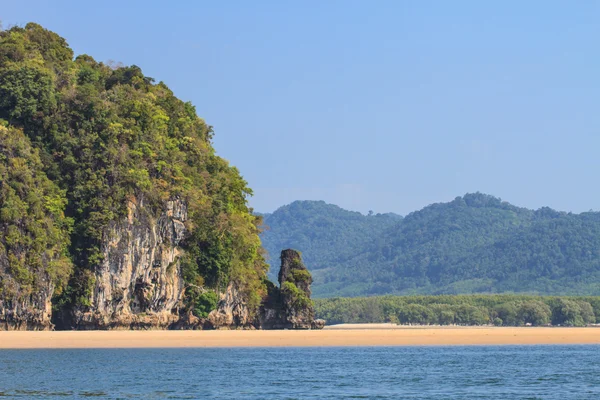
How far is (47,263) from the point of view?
66.8 m

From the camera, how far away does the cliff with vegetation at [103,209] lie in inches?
2621

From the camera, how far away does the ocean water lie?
3400 centimetres

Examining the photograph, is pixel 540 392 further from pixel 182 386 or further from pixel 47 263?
pixel 47 263

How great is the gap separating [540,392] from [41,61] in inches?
2112

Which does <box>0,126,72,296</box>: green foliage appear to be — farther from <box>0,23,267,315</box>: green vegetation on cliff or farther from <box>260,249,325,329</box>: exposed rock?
<box>260,249,325,329</box>: exposed rock

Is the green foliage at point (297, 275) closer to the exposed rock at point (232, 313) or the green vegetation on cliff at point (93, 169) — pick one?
the green vegetation on cliff at point (93, 169)

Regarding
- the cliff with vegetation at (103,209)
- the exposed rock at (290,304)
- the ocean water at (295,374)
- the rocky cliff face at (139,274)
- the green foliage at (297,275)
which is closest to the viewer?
the ocean water at (295,374)

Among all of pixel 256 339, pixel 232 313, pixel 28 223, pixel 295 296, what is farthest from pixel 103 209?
pixel 295 296

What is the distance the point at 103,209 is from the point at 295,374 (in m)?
33.8

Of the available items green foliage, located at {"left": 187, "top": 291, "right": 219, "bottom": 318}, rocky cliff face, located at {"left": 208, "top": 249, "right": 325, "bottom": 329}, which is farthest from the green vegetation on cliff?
rocky cliff face, located at {"left": 208, "top": 249, "right": 325, "bottom": 329}

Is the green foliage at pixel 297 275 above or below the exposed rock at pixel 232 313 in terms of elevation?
above

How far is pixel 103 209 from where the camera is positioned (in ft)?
233

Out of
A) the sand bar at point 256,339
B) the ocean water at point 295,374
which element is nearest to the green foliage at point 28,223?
the sand bar at point 256,339

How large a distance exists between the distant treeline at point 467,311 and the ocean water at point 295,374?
316 ft
